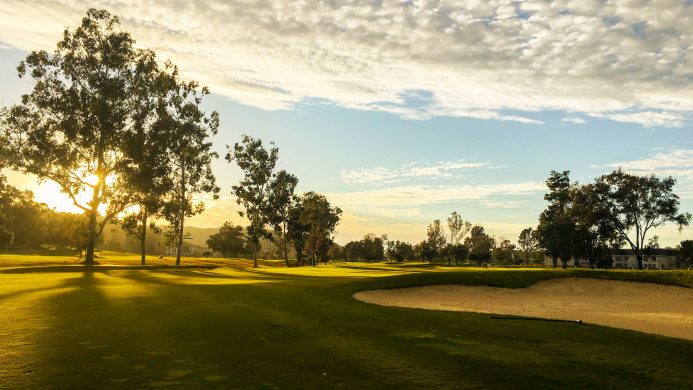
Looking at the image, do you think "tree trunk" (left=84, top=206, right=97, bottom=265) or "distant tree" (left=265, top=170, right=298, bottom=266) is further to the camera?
"distant tree" (left=265, top=170, right=298, bottom=266)

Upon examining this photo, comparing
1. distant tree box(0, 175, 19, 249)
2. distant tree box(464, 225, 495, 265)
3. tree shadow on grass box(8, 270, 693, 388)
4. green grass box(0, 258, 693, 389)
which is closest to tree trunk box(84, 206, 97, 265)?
green grass box(0, 258, 693, 389)

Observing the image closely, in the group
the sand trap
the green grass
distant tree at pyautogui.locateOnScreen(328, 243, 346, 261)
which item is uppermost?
the green grass

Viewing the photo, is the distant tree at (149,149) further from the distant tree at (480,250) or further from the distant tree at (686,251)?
the distant tree at (686,251)

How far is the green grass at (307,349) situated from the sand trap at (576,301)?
17.3 feet

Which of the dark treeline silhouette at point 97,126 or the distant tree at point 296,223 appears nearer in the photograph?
the dark treeline silhouette at point 97,126

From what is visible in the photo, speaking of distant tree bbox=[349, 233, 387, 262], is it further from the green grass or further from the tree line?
the green grass

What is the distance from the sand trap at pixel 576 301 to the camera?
67.2 ft

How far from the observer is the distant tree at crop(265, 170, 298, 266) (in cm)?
9356

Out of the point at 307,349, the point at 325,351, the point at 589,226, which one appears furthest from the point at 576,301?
the point at 589,226

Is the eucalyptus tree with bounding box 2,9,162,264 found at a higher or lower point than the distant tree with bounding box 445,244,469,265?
higher

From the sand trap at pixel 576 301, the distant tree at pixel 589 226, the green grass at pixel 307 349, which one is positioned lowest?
the sand trap at pixel 576 301

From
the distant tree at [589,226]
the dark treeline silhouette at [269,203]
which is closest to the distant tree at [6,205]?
the dark treeline silhouette at [269,203]

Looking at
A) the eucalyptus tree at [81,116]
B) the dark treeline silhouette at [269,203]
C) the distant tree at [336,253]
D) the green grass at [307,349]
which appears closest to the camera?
the green grass at [307,349]

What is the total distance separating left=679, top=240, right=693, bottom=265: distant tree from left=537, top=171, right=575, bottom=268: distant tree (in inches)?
1997
